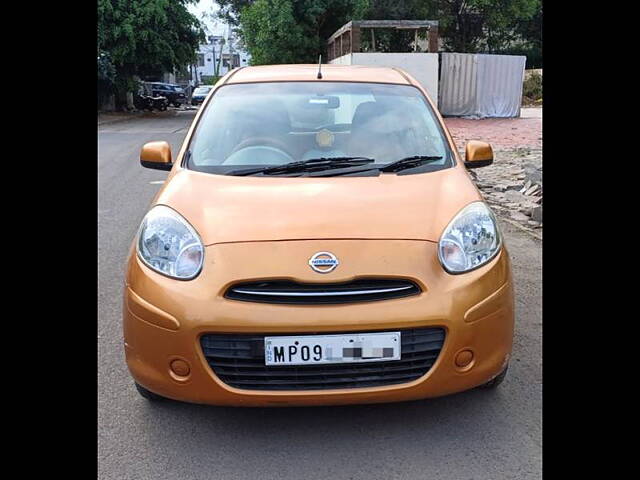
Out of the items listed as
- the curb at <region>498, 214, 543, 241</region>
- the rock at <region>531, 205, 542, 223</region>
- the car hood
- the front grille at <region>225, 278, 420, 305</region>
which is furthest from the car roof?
the rock at <region>531, 205, 542, 223</region>

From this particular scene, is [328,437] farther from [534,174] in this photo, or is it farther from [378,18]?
[378,18]

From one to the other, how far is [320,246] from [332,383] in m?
0.57

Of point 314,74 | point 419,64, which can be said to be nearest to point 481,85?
point 419,64

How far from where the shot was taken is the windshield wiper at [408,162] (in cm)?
344

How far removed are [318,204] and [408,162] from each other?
2.55ft

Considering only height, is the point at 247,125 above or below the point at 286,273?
above

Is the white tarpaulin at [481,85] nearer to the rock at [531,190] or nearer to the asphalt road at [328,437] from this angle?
the rock at [531,190]

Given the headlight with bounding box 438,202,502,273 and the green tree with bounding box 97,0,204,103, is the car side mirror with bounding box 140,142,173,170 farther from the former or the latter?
the green tree with bounding box 97,0,204,103

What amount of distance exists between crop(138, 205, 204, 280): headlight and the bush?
34185 millimetres

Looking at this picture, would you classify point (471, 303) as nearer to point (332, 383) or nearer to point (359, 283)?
point (359, 283)

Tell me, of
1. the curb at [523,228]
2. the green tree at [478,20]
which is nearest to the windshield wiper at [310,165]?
the curb at [523,228]
